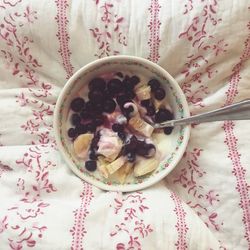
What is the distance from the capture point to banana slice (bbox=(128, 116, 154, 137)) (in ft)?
2.33

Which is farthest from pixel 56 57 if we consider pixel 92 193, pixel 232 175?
pixel 232 175

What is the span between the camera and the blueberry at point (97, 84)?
2.33 feet

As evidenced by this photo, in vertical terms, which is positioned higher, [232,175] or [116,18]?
[116,18]

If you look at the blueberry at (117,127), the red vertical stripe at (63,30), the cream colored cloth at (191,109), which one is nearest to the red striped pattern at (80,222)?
the cream colored cloth at (191,109)

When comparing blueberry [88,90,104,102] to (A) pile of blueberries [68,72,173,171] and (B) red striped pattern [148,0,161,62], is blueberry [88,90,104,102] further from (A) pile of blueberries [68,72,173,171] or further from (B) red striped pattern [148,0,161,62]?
(B) red striped pattern [148,0,161,62]

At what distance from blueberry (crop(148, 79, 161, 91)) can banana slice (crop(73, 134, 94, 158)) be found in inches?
4.8

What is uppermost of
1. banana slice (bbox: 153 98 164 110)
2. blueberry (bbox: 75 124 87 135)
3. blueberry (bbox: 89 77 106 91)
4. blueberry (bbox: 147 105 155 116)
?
blueberry (bbox: 89 77 106 91)

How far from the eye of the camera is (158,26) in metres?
0.69

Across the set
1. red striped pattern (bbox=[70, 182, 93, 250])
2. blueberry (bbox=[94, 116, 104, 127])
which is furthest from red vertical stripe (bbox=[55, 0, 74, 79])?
red striped pattern (bbox=[70, 182, 93, 250])

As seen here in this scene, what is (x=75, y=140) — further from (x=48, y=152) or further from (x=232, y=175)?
(x=232, y=175)

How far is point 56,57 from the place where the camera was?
72cm

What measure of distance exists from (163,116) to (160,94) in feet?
0.12

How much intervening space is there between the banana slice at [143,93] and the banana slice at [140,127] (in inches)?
1.3

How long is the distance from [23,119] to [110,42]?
187 mm
